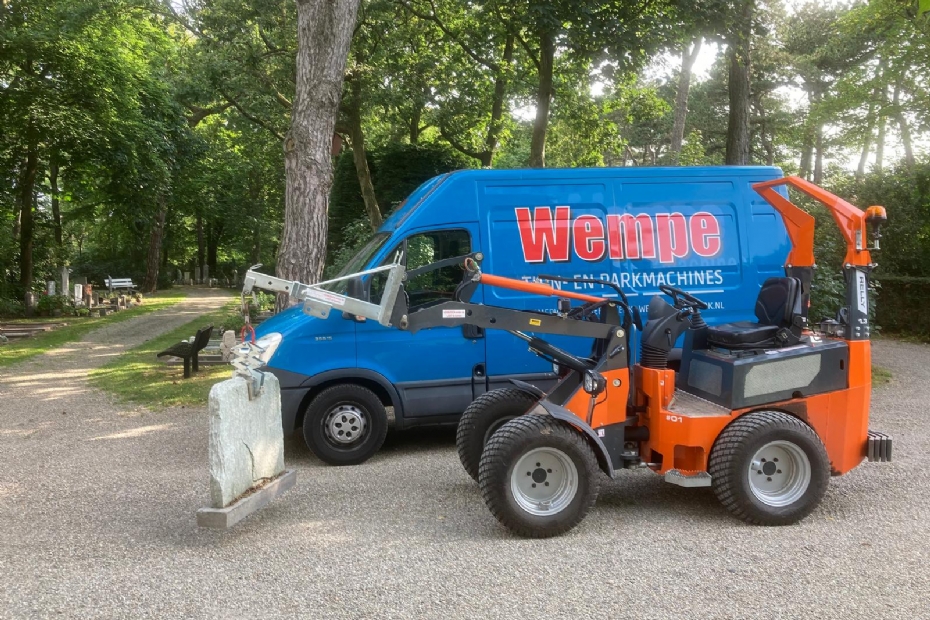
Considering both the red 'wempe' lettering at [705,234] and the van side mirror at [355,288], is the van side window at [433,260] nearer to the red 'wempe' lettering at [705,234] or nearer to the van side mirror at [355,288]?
the van side mirror at [355,288]

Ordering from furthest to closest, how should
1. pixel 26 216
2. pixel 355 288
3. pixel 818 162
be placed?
1. pixel 818 162
2. pixel 26 216
3. pixel 355 288

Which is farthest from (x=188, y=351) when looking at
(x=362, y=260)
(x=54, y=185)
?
(x=54, y=185)

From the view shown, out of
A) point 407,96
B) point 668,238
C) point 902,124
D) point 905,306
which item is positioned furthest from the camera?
point 902,124

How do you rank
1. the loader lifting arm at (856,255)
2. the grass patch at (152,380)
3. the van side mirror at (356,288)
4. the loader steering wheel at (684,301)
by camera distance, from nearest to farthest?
1. the loader lifting arm at (856,255)
2. the loader steering wheel at (684,301)
3. the van side mirror at (356,288)
4. the grass patch at (152,380)

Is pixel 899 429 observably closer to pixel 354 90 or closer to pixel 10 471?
pixel 10 471

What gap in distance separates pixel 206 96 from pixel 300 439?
14441 mm

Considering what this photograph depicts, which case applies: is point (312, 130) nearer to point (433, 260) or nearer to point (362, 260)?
point (362, 260)

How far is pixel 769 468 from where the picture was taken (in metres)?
5.35

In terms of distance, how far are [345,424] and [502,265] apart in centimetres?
209

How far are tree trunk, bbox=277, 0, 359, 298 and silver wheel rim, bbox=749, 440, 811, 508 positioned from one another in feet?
21.9

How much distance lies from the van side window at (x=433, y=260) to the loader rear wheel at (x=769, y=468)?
3.06m

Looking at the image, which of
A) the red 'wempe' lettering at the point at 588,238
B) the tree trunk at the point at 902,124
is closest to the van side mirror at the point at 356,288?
the red 'wempe' lettering at the point at 588,238

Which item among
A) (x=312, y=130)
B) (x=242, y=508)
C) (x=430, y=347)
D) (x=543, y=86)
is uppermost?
(x=543, y=86)

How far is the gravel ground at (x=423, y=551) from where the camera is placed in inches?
162
